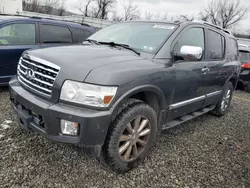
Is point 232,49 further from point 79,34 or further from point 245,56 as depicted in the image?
point 245,56

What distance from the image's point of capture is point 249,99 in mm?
7289

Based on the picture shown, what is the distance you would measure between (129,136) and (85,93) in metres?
0.77

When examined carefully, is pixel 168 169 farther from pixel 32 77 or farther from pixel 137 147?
pixel 32 77

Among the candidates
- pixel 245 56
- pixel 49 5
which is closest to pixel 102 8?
pixel 49 5

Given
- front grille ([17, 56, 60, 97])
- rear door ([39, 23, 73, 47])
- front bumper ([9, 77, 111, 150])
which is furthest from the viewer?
rear door ([39, 23, 73, 47])

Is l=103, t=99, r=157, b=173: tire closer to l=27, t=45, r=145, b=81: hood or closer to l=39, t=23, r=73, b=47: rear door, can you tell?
l=27, t=45, r=145, b=81: hood

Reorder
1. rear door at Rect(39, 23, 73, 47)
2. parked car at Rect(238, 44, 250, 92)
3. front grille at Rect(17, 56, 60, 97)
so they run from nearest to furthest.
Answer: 1. front grille at Rect(17, 56, 60, 97)
2. rear door at Rect(39, 23, 73, 47)
3. parked car at Rect(238, 44, 250, 92)

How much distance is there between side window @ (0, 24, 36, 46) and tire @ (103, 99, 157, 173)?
341 centimetres

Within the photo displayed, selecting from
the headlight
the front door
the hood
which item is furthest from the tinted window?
the headlight

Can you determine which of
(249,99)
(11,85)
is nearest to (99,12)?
(249,99)

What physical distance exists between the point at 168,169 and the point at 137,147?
48cm

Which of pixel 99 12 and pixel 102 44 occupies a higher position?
pixel 99 12

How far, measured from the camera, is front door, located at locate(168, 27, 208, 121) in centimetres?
298

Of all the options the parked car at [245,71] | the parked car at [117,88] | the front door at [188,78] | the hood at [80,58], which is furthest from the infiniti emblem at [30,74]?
the parked car at [245,71]
